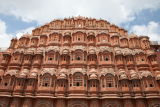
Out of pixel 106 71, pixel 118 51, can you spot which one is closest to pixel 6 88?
pixel 106 71

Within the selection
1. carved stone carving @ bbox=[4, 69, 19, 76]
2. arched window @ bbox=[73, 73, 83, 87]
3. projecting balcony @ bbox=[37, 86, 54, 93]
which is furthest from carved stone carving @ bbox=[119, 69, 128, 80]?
carved stone carving @ bbox=[4, 69, 19, 76]

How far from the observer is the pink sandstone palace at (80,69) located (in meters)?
23.6

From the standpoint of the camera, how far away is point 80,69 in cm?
2559

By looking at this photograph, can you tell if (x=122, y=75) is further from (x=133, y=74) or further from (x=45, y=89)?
(x=45, y=89)

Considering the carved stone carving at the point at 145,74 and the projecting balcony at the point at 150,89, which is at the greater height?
the carved stone carving at the point at 145,74

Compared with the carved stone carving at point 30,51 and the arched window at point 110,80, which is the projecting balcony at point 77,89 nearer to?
the arched window at point 110,80

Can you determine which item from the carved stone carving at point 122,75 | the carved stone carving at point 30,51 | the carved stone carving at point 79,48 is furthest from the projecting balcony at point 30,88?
the carved stone carving at point 122,75

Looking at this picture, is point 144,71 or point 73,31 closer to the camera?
point 144,71

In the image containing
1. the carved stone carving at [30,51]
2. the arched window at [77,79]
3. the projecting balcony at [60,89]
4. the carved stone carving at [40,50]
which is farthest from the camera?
the carved stone carving at [30,51]

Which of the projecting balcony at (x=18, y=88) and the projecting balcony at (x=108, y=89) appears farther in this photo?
the projecting balcony at (x=18, y=88)

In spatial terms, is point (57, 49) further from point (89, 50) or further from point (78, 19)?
point (78, 19)

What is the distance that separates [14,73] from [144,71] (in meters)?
22.1

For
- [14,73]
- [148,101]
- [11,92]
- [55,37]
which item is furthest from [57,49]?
[148,101]

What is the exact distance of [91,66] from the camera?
26766mm
